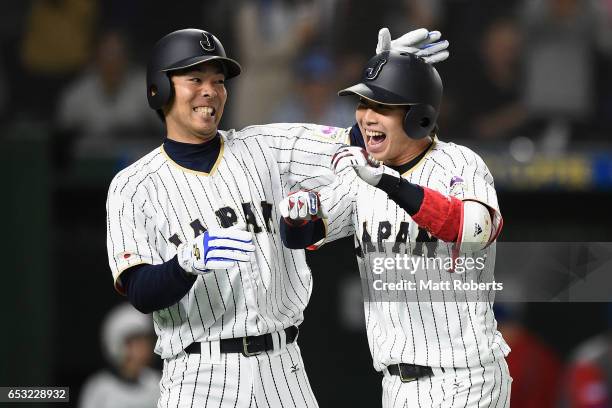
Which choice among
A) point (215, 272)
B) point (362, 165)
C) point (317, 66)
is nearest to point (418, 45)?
point (362, 165)

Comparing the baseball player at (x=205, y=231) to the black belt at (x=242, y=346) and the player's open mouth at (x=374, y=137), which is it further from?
the player's open mouth at (x=374, y=137)

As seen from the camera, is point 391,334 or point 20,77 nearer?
point 391,334

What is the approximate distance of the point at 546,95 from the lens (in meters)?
7.87

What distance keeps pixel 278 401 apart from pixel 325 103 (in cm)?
388

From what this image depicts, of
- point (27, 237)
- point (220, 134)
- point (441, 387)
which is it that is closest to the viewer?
point (441, 387)

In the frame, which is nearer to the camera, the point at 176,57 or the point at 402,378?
the point at 402,378

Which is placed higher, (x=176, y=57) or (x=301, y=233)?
(x=176, y=57)

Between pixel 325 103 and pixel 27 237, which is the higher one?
pixel 325 103

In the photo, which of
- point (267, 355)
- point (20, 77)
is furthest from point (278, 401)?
point (20, 77)

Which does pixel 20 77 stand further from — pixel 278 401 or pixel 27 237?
pixel 278 401

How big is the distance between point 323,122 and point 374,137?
358 centimetres

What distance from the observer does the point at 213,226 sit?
4.28m

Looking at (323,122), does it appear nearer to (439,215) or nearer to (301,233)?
(301,233)

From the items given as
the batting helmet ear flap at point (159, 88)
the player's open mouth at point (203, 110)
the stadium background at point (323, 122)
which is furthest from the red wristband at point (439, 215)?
the stadium background at point (323, 122)
